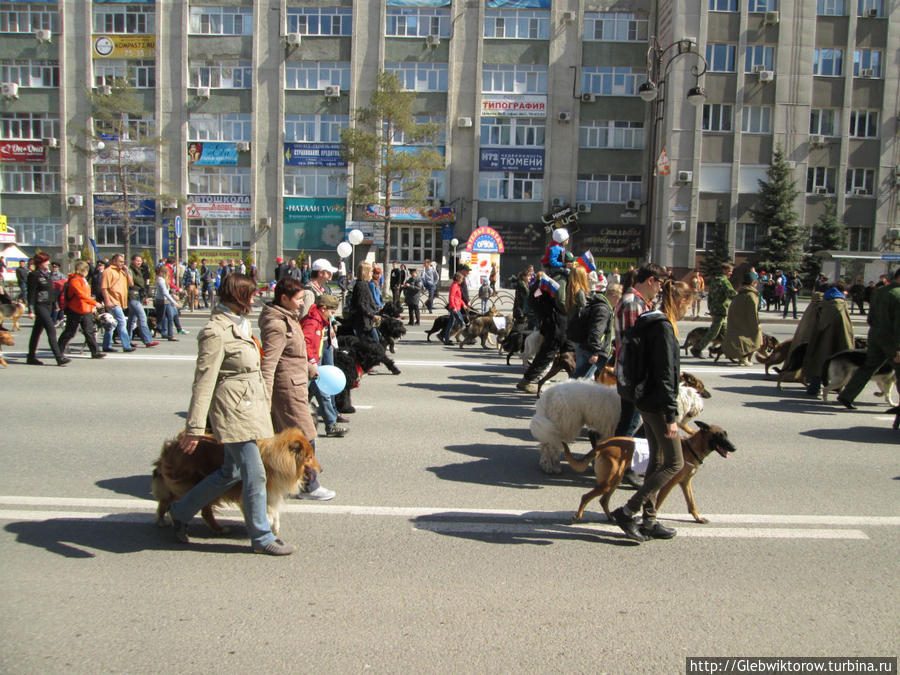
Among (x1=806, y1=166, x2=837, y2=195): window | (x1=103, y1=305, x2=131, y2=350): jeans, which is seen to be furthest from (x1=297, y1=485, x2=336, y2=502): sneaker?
(x1=806, y1=166, x2=837, y2=195): window

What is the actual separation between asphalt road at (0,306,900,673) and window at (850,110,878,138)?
120 ft

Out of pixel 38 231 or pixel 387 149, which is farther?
pixel 38 231

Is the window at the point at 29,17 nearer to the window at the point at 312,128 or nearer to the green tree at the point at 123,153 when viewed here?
the green tree at the point at 123,153

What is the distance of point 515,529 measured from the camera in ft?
16.5

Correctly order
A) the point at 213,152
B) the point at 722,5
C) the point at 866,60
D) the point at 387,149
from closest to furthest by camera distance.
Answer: the point at 387,149
the point at 722,5
the point at 866,60
the point at 213,152

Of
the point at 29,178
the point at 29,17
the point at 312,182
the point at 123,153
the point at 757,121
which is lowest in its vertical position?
the point at 29,178

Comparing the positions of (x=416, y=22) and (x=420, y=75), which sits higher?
(x=416, y=22)

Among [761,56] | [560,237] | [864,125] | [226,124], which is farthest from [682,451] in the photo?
[864,125]

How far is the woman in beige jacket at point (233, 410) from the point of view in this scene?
419 centimetres

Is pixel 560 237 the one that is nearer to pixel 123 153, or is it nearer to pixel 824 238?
pixel 824 238

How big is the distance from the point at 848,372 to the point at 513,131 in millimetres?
31918

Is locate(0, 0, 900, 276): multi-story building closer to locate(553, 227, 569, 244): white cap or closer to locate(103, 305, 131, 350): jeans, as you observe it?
locate(553, 227, 569, 244): white cap

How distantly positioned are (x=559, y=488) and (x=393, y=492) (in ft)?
4.90

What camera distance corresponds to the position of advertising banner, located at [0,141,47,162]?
132 feet
